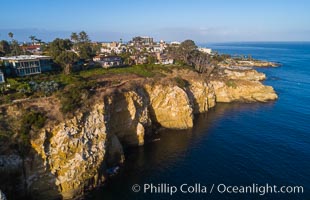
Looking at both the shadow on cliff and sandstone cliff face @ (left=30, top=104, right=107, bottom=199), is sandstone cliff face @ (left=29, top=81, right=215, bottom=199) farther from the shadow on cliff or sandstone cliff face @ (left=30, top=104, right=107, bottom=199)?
the shadow on cliff

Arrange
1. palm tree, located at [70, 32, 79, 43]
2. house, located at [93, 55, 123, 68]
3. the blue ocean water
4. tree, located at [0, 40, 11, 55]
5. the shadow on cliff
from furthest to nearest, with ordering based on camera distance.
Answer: palm tree, located at [70, 32, 79, 43]
tree, located at [0, 40, 11, 55]
house, located at [93, 55, 123, 68]
the blue ocean water
the shadow on cliff

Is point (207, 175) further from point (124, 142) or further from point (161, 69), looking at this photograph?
point (161, 69)

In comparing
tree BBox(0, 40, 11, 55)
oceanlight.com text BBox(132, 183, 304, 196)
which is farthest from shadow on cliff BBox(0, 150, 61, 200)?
tree BBox(0, 40, 11, 55)

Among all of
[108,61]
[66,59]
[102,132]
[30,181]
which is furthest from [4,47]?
[30,181]

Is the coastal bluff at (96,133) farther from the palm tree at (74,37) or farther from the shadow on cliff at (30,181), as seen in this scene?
the palm tree at (74,37)

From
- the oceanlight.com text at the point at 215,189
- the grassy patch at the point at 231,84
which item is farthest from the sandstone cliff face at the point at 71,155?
the grassy patch at the point at 231,84

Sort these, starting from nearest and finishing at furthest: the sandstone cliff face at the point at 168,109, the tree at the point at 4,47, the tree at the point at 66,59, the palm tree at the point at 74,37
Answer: the sandstone cliff face at the point at 168,109
the tree at the point at 66,59
the tree at the point at 4,47
the palm tree at the point at 74,37

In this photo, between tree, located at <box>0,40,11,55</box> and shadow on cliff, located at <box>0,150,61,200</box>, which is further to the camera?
tree, located at <box>0,40,11,55</box>

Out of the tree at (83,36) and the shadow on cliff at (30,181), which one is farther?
the tree at (83,36)
